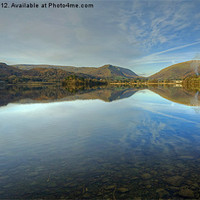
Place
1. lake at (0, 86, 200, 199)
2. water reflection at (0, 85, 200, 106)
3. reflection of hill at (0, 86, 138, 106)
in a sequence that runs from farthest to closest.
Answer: reflection of hill at (0, 86, 138, 106) < water reflection at (0, 85, 200, 106) < lake at (0, 86, 200, 199)

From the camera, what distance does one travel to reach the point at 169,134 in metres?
16.1

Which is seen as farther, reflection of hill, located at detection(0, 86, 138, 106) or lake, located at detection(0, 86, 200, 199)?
reflection of hill, located at detection(0, 86, 138, 106)

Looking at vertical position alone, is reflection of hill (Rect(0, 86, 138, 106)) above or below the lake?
above

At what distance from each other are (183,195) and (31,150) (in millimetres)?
10419

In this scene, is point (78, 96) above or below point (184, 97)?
above

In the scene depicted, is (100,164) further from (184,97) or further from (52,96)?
(52,96)

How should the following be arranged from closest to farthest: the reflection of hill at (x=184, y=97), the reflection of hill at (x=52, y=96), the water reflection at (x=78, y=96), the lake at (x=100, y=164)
→ 1. the lake at (x=100, y=164)
2. the reflection of hill at (x=184, y=97)
3. the water reflection at (x=78, y=96)
4. the reflection of hill at (x=52, y=96)

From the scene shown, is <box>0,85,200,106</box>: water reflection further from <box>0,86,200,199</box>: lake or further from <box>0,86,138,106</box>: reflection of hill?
<box>0,86,200,199</box>: lake

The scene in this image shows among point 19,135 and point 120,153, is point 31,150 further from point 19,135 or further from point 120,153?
point 120,153

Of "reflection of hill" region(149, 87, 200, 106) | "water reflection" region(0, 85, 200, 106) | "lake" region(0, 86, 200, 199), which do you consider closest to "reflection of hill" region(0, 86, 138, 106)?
"water reflection" region(0, 85, 200, 106)

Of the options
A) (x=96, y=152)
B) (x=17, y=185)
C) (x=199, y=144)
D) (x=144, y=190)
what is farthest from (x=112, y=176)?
(x=199, y=144)

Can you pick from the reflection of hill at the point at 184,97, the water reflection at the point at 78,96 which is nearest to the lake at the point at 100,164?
the reflection of hill at the point at 184,97

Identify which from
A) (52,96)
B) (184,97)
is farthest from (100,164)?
(52,96)

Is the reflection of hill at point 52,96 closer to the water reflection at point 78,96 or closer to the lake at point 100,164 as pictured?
the water reflection at point 78,96
